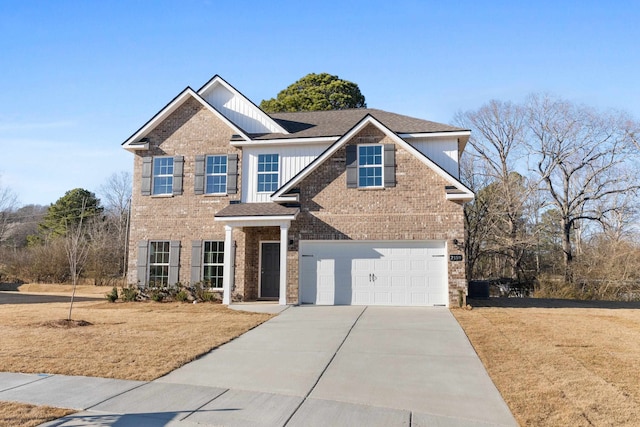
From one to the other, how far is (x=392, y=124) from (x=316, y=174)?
423 centimetres

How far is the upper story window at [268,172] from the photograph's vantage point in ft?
59.1

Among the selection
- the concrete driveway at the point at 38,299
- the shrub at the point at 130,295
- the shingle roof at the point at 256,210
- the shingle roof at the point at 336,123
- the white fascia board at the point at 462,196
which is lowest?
the concrete driveway at the point at 38,299

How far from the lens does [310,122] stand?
2023cm

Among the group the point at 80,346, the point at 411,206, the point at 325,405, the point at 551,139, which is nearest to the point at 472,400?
the point at 325,405

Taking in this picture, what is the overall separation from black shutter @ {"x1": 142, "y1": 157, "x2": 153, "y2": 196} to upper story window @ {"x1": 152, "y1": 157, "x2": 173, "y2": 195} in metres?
0.19

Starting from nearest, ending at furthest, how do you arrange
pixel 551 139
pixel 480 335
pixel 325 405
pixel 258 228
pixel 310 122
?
pixel 325 405
pixel 480 335
pixel 258 228
pixel 310 122
pixel 551 139

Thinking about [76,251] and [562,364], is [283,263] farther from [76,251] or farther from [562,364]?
[562,364]

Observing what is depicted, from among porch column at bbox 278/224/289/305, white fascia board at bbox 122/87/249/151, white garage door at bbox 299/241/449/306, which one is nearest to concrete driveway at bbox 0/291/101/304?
white fascia board at bbox 122/87/249/151

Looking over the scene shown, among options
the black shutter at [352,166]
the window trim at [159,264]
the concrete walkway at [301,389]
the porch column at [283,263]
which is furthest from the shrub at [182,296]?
the concrete walkway at [301,389]

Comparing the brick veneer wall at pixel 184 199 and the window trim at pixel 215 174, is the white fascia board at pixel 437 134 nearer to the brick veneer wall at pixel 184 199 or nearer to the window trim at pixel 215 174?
the brick veneer wall at pixel 184 199

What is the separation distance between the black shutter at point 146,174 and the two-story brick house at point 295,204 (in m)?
0.05

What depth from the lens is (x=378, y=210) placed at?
16.0 m

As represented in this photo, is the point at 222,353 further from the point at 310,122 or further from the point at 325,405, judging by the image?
the point at 310,122

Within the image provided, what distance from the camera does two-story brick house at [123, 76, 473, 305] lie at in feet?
51.8
